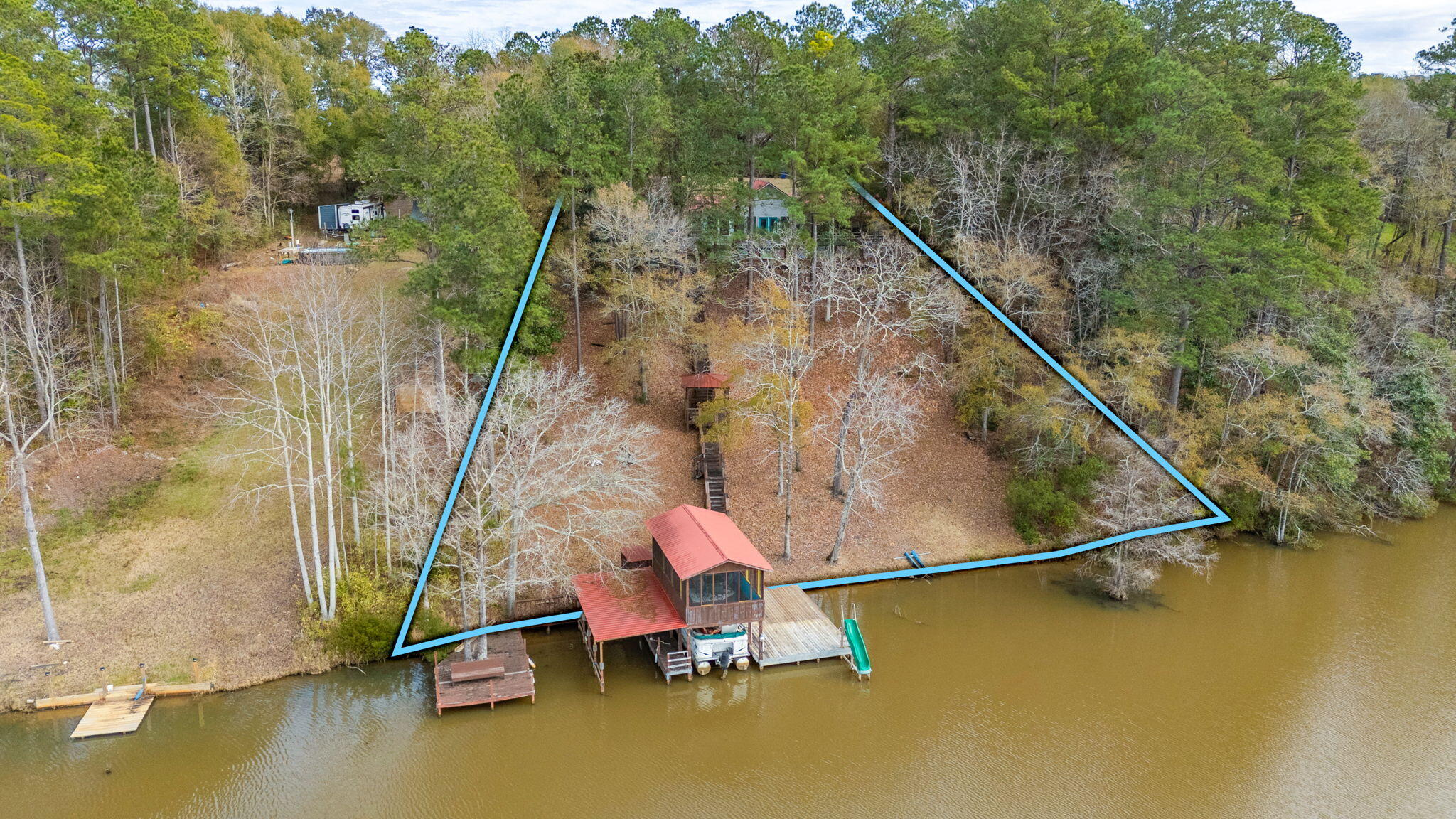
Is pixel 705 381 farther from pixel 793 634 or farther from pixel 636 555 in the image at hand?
pixel 793 634

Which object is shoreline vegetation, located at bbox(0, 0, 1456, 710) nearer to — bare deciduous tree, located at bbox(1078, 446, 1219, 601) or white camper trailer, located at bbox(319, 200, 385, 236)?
bare deciduous tree, located at bbox(1078, 446, 1219, 601)

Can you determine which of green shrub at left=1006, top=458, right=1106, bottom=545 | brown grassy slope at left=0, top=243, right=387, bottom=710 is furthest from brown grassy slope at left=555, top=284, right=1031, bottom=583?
brown grassy slope at left=0, top=243, right=387, bottom=710

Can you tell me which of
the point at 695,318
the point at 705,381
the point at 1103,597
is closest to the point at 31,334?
the point at 705,381

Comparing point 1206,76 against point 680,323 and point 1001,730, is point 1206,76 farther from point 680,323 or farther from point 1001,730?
point 1001,730

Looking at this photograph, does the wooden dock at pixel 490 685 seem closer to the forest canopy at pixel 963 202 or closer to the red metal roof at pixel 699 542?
the red metal roof at pixel 699 542

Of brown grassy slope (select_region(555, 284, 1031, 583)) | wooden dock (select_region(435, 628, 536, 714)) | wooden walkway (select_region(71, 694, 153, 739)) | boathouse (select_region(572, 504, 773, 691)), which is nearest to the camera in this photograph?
wooden walkway (select_region(71, 694, 153, 739))
